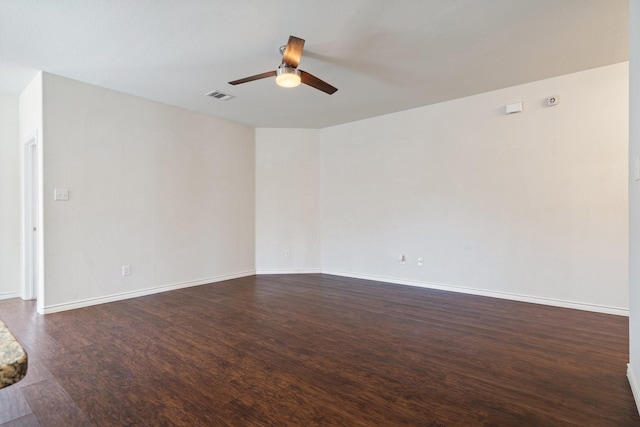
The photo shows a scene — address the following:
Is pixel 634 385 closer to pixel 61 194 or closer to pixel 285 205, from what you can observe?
pixel 285 205

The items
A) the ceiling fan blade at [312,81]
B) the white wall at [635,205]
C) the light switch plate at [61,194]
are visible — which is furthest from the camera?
the light switch plate at [61,194]

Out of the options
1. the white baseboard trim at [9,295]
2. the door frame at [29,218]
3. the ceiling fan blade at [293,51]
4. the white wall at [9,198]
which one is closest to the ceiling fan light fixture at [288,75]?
the ceiling fan blade at [293,51]

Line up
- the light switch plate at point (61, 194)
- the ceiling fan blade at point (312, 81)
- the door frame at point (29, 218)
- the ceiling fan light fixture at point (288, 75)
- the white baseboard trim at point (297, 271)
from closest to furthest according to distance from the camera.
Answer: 1. the ceiling fan light fixture at point (288, 75)
2. the ceiling fan blade at point (312, 81)
3. the light switch plate at point (61, 194)
4. the door frame at point (29, 218)
5. the white baseboard trim at point (297, 271)

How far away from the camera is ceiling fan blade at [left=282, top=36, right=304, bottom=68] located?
2434 mm

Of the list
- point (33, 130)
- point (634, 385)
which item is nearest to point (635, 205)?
point (634, 385)

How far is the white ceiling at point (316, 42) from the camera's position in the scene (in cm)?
234

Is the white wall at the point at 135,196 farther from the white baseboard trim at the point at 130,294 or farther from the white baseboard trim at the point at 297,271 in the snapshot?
the white baseboard trim at the point at 297,271

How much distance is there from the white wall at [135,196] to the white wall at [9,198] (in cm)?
122

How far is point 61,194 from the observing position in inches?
137

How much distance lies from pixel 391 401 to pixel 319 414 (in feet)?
1.43

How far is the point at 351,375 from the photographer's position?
2109 millimetres

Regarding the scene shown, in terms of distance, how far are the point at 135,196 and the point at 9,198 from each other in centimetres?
158

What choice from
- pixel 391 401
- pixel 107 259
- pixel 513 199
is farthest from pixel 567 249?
pixel 107 259

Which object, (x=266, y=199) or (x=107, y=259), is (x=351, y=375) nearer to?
(x=107, y=259)
